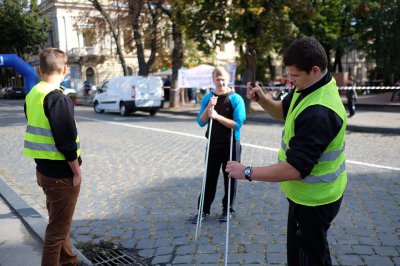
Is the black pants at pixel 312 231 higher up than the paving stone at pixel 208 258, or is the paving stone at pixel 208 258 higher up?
the black pants at pixel 312 231

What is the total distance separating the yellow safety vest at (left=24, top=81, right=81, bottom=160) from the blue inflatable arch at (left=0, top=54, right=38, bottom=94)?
21.9 ft

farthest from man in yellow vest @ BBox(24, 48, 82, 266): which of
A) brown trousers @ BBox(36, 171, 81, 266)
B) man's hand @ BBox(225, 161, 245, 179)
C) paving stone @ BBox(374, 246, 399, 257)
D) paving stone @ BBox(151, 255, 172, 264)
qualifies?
paving stone @ BBox(374, 246, 399, 257)

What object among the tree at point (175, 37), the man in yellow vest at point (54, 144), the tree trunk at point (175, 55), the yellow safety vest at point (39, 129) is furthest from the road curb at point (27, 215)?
the tree trunk at point (175, 55)

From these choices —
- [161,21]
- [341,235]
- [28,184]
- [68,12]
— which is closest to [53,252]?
[341,235]

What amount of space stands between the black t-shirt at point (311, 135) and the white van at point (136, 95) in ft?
56.1

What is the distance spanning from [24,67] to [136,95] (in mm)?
9710

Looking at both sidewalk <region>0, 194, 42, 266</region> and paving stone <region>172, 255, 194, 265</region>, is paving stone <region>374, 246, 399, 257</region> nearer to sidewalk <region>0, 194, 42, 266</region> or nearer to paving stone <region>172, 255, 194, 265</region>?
paving stone <region>172, 255, 194, 265</region>

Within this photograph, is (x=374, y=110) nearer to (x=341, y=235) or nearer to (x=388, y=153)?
(x=388, y=153)

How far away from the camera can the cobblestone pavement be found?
381 centimetres

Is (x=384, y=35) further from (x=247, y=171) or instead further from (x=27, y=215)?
(x=247, y=171)

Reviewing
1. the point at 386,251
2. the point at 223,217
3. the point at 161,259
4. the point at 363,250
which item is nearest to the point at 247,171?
the point at 161,259

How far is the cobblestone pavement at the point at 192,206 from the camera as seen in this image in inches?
150

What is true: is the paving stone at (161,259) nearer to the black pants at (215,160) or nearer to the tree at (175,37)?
the black pants at (215,160)

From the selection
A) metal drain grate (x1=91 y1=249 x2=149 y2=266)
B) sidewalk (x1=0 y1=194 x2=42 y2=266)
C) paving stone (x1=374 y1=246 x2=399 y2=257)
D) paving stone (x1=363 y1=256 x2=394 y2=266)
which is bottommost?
metal drain grate (x1=91 y1=249 x2=149 y2=266)
